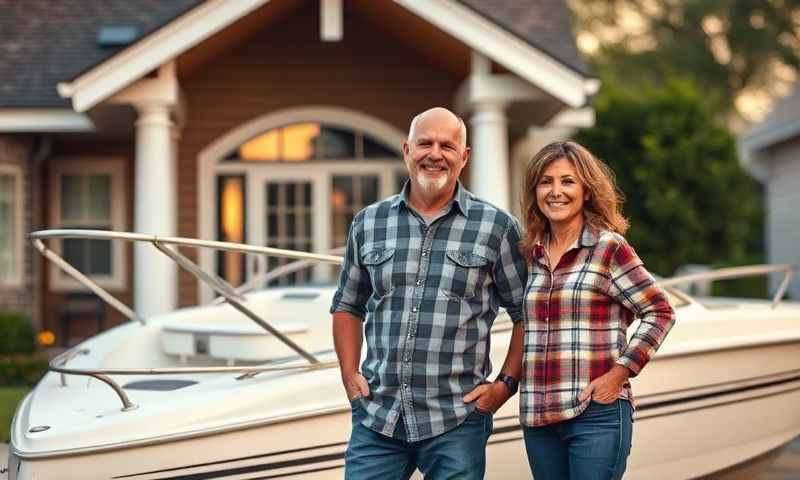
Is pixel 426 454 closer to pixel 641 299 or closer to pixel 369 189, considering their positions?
pixel 641 299

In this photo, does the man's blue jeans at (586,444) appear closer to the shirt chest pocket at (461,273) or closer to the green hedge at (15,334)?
the shirt chest pocket at (461,273)

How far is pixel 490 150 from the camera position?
1005cm

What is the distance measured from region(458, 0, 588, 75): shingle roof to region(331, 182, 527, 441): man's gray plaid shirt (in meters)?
7.86

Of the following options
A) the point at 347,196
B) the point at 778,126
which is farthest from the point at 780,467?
the point at 778,126

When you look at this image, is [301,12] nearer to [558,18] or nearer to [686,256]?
[558,18]

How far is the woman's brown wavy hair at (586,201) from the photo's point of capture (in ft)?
11.5

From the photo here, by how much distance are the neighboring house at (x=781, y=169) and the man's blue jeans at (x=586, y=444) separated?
13599mm

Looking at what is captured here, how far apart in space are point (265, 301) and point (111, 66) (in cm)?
386

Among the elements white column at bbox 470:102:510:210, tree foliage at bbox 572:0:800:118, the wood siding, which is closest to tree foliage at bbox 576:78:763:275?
the wood siding

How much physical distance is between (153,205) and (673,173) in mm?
8293

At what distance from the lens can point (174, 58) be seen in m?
9.86

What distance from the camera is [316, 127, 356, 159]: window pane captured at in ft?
40.2

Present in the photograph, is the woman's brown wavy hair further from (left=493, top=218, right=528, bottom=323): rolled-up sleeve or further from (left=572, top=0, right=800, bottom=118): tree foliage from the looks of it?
(left=572, top=0, right=800, bottom=118): tree foliage

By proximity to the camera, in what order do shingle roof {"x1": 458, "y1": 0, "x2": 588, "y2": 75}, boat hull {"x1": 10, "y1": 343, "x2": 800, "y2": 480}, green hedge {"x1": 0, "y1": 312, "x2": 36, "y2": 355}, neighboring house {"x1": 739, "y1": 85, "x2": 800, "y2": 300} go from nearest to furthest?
boat hull {"x1": 10, "y1": 343, "x2": 800, "y2": 480}, green hedge {"x1": 0, "y1": 312, "x2": 36, "y2": 355}, shingle roof {"x1": 458, "y1": 0, "x2": 588, "y2": 75}, neighboring house {"x1": 739, "y1": 85, "x2": 800, "y2": 300}
